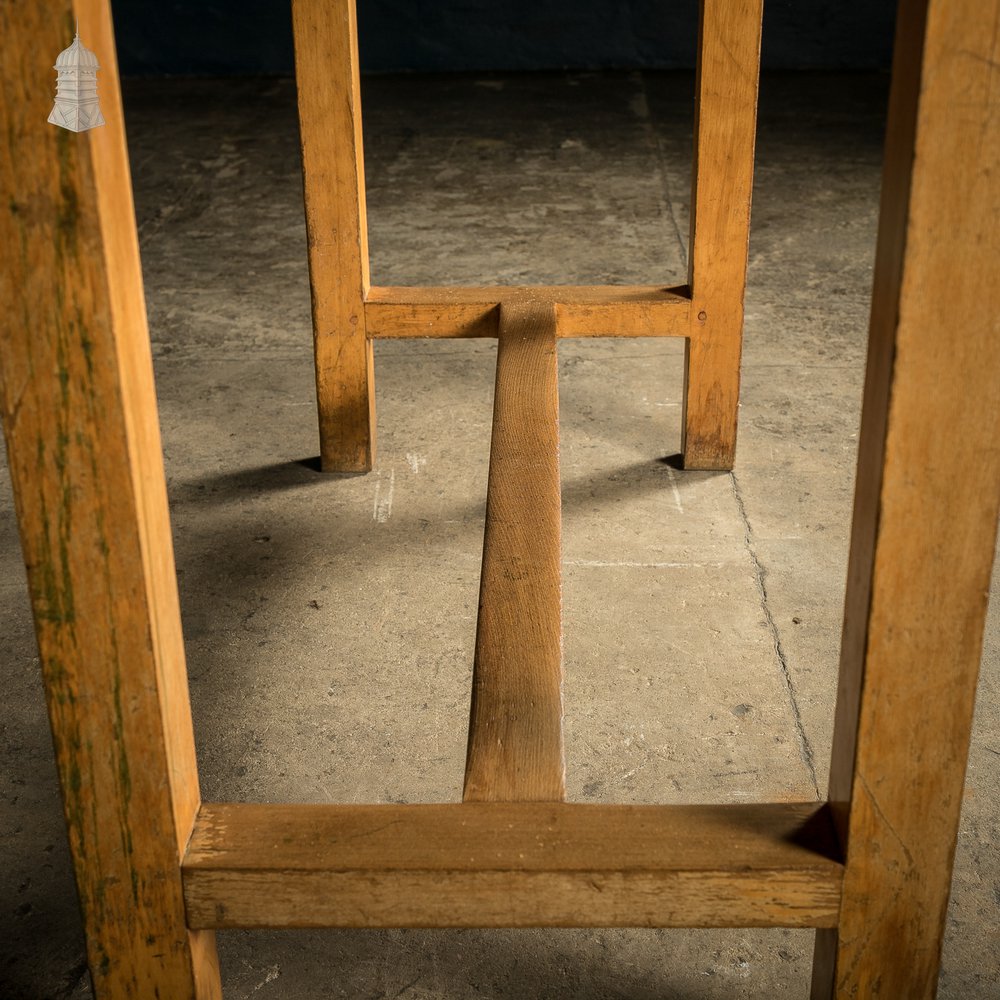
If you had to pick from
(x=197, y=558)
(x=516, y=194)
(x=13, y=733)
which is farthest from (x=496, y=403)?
(x=516, y=194)

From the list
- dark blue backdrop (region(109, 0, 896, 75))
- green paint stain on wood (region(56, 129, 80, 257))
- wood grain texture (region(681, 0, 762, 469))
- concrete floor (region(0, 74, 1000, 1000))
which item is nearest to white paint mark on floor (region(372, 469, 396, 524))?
concrete floor (region(0, 74, 1000, 1000))

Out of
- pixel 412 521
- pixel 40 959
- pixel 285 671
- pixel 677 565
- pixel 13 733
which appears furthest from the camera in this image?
pixel 412 521

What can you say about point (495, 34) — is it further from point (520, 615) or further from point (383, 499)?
point (520, 615)

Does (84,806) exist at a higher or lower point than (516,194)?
higher

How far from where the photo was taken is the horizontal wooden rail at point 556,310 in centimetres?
308

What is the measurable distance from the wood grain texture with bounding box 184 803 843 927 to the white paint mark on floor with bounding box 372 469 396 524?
165cm

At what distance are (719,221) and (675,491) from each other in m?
0.68

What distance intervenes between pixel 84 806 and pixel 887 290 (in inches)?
38.3

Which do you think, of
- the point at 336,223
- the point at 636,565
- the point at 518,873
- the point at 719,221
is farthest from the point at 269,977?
the point at 719,221

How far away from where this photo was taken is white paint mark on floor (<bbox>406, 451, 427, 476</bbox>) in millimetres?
3271

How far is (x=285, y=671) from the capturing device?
7.80 feet

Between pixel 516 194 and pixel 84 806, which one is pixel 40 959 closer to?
pixel 84 806

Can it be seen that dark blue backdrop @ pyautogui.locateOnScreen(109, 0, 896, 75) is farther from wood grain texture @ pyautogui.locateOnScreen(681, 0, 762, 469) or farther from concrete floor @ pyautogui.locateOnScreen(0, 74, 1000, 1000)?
wood grain texture @ pyautogui.locateOnScreen(681, 0, 762, 469)

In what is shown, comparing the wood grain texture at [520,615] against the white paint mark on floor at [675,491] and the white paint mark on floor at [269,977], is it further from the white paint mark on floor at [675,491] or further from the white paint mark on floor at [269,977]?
the white paint mark on floor at [675,491]
